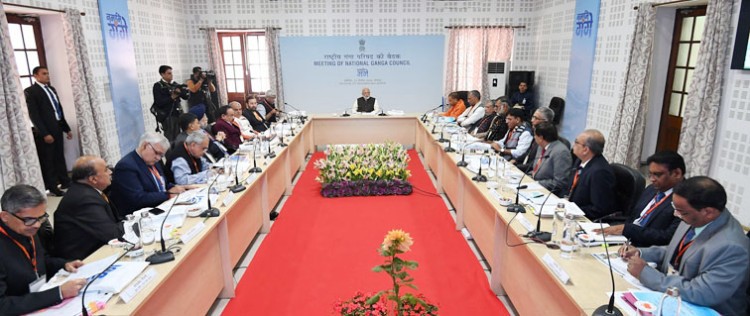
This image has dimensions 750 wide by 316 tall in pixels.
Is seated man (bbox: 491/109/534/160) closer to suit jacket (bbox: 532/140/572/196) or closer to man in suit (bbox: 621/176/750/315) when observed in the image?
suit jacket (bbox: 532/140/572/196)

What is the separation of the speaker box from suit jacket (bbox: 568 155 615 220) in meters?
6.25

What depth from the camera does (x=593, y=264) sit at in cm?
223

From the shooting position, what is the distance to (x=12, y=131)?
446cm

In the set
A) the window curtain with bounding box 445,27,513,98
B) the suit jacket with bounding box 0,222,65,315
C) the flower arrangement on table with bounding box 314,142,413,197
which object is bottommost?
the flower arrangement on table with bounding box 314,142,413,197

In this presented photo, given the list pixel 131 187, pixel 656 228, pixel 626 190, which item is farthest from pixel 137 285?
pixel 626 190

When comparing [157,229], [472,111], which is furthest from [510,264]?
[472,111]

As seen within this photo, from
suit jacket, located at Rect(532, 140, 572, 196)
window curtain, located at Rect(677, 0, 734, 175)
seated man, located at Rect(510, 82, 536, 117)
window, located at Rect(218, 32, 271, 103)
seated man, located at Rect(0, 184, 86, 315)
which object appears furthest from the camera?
window, located at Rect(218, 32, 271, 103)

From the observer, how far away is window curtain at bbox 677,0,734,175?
14.1 ft

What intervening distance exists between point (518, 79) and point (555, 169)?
224 inches

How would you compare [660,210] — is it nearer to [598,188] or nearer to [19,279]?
[598,188]

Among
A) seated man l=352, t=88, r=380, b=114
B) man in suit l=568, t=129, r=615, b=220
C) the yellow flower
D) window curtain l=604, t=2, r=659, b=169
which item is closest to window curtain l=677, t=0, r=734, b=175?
window curtain l=604, t=2, r=659, b=169

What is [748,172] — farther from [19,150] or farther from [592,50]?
[19,150]

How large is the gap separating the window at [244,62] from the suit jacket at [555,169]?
679cm

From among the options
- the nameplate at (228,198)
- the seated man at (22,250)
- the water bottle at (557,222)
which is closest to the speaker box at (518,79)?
the water bottle at (557,222)
